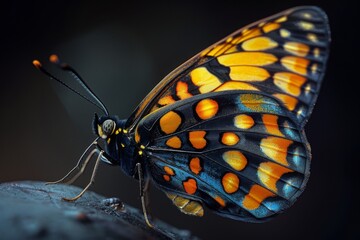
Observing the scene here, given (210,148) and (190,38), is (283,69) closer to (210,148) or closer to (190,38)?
(210,148)

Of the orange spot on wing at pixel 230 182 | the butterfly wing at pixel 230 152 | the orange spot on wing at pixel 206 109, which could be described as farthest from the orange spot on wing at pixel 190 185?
the orange spot on wing at pixel 206 109

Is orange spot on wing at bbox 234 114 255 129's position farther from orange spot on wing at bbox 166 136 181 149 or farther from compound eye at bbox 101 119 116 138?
compound eye at bbox 101 119 116 138

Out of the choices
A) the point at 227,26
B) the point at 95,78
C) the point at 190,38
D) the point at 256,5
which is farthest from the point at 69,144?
the point at 256,5

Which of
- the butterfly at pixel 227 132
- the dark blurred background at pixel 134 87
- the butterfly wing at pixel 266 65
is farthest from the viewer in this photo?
the dark blurred background at pixel 134 87

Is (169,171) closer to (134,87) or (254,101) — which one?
(254,101)

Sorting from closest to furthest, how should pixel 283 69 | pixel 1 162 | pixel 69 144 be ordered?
pixel 283 69 → pixel 1 162 → pixel 69 144

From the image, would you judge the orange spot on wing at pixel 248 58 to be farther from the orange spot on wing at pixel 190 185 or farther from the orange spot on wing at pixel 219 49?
the orange spot on wing at pixel 190 185

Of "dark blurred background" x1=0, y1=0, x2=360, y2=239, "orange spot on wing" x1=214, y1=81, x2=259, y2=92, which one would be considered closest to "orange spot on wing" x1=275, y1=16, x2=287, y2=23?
"orange spot on wing" x1=214, y1=81, x2=259, y2=92
